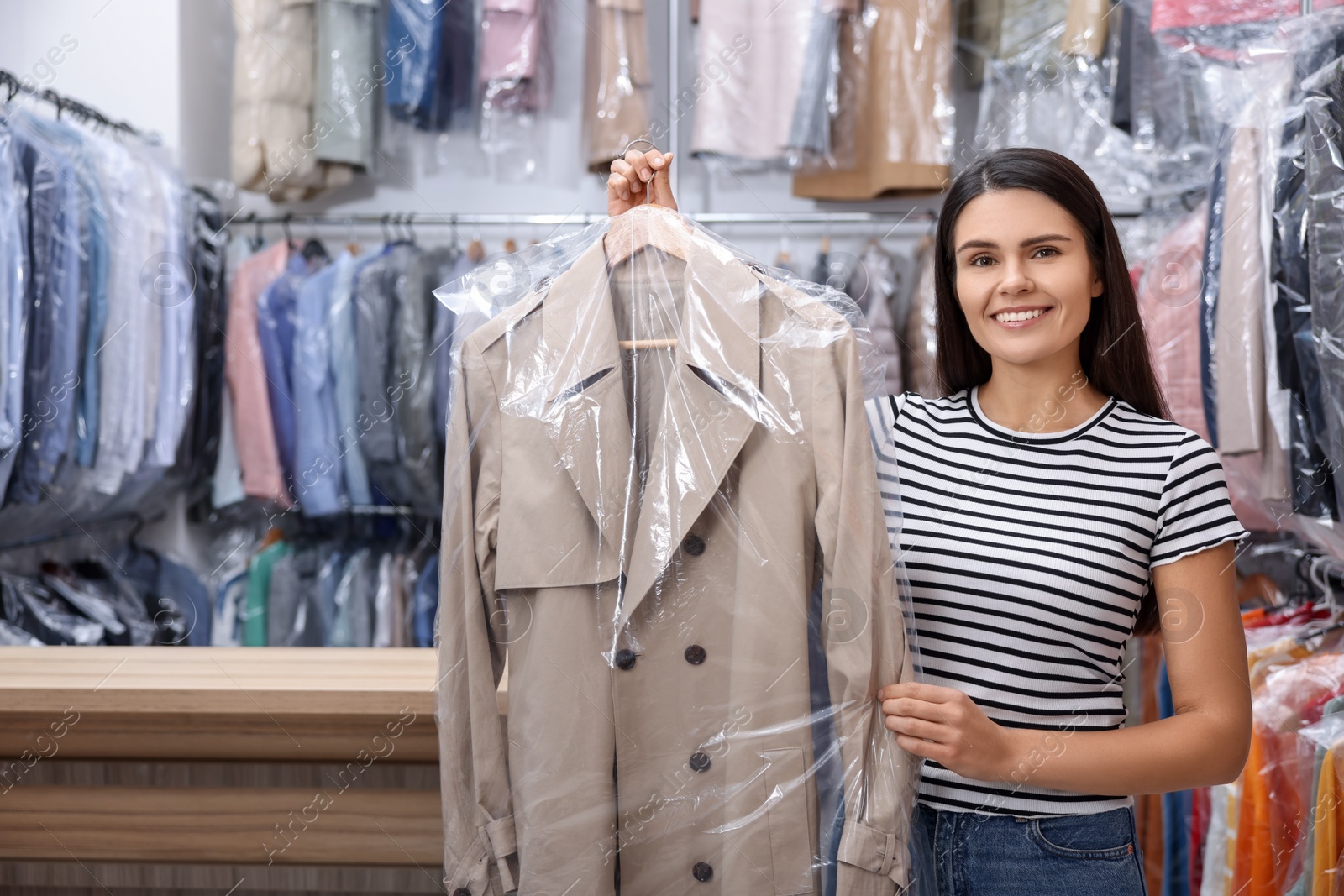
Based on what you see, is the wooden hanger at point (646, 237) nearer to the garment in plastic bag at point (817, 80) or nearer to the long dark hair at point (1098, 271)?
the long dark hair at point (1098, 271)

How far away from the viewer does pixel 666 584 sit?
3.46 ft

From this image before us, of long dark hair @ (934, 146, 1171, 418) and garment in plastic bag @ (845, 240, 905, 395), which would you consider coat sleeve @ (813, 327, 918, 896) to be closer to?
long dark hair @ (934, 146, 1171, 418)

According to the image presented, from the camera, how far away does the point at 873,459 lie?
1050mm

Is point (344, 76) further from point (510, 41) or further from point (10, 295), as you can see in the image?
point (10, 295)

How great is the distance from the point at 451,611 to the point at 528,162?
7.76 ft

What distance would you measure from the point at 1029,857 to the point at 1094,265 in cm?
65

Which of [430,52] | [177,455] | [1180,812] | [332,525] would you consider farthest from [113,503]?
[1180,812]

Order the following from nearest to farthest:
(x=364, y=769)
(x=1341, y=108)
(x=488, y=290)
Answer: (x=488, y=290) → (x=1341, y=108) → (x=364, y=769)

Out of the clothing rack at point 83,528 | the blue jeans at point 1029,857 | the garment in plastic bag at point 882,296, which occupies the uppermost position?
the garment in plastic bag at point 882,296

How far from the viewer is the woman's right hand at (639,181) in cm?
114

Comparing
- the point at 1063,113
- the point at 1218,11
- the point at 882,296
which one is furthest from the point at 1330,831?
the point at 1063,113

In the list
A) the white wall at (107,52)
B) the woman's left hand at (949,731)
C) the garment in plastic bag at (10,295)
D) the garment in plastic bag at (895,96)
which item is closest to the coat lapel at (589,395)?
the woman's left hand at (949,731)

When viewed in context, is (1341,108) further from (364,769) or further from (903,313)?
(364,769)

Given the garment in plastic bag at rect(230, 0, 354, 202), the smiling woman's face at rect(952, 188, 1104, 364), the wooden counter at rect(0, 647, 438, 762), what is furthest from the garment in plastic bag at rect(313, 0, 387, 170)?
the smiling woman's face at rect(952, 188, 1104, 364)
